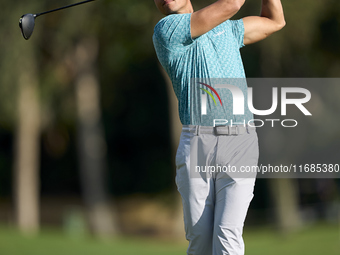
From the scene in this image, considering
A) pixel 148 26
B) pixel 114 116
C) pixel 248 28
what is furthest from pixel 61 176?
pixel 248 28

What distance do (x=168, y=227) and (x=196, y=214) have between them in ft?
58.0

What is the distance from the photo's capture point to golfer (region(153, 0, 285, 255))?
3514 millimetres

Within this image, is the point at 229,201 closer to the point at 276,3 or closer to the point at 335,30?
the point at 276,3

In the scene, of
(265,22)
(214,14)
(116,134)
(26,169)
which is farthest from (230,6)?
(116,134)

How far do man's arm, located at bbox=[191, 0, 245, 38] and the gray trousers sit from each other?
63 cm

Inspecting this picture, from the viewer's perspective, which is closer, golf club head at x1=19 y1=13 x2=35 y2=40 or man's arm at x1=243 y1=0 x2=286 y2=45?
man's arm at x1=243 y1=0 x2=286 y2=45

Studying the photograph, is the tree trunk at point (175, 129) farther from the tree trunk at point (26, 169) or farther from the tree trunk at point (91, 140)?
the tree trunk at point (26, 169)

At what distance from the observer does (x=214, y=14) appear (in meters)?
3.37

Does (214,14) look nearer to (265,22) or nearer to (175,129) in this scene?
(265,22)

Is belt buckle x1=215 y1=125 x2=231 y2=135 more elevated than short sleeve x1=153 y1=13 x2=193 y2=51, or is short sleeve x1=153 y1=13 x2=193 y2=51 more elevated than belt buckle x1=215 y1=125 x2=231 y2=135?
short sleeve x1=153 y1=13 x2=193 y2=51

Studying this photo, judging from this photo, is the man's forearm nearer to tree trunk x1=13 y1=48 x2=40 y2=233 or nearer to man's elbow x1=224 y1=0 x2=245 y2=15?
man's elbow x1=224 y1=0 x2=245 y2=15

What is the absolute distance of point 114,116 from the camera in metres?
22.5

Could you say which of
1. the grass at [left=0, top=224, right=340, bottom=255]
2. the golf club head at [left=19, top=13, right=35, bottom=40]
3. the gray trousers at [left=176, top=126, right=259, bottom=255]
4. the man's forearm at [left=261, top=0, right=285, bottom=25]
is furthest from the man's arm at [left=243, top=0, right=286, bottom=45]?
the grass at [left=0, top=224, right=340, bottom=255]

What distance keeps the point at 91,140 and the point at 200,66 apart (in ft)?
48.7
